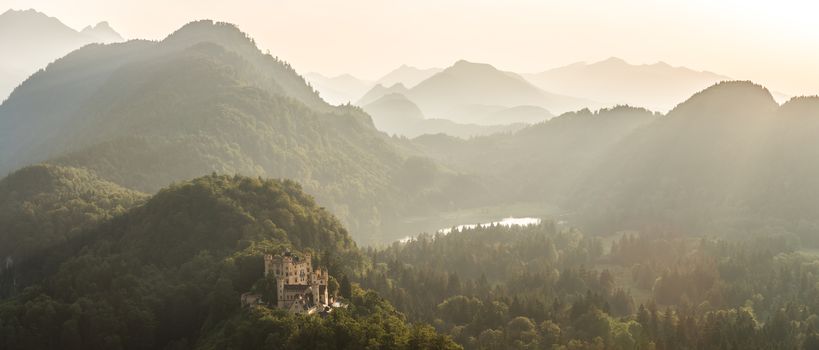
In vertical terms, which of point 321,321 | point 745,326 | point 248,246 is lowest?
point 745,326

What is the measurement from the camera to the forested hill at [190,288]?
385ft

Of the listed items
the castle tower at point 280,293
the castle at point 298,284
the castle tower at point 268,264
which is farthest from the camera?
the castle tower at point 268,264

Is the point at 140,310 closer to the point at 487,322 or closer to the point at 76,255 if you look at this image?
the point at 76,255

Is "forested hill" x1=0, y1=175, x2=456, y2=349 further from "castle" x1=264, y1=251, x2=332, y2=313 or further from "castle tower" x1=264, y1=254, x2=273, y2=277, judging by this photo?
"castle" x1=264, y1=251, x2=332, y2=313

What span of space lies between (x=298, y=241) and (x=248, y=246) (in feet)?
67.9

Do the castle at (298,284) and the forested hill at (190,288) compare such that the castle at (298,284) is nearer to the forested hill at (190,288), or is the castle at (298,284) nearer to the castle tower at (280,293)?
the castle tower at (280,293)

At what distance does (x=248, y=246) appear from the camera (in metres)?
165

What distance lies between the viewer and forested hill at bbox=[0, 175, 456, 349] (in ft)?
385

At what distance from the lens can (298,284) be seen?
421ft

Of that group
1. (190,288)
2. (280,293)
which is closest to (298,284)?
(280,293)

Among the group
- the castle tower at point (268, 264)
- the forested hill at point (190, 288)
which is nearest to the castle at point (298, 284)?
the castle tower at point (268, 264)

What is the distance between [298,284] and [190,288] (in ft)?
107

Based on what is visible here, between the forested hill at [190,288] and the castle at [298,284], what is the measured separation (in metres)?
3.94

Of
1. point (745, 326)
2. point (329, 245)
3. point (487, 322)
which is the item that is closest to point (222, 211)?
point (329, 245)
